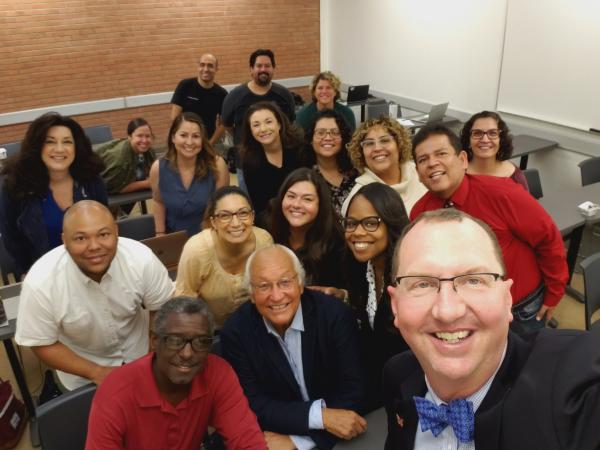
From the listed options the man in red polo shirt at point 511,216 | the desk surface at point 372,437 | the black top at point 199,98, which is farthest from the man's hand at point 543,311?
the black top at point 199,98

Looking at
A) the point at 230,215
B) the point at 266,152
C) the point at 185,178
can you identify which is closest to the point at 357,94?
the point at 266,152

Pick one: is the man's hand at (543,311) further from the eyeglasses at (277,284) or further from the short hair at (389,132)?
the eyeglasses at (277,284)

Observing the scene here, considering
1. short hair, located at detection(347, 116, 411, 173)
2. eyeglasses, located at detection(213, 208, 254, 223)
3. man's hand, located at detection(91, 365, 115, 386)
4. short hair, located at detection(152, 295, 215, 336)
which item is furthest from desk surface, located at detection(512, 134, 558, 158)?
man's hand, located at detection(91, 365, 115, 386)

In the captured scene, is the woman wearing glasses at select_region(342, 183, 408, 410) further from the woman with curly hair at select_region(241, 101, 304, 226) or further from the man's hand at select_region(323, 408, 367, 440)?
the woman with curly hair at select_region(241, 101, 304, 226)

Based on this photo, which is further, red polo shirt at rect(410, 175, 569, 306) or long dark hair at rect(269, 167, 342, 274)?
long dark hair at rect(269, 167, 342, 274)

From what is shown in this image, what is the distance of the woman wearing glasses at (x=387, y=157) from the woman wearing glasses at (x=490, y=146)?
1.77 feet

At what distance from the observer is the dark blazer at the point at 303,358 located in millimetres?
2023

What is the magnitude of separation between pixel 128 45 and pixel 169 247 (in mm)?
5501

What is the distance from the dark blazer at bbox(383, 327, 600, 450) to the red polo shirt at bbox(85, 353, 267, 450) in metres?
1.09

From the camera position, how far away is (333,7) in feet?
28.0

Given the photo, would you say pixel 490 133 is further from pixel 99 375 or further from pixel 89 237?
pixel 99 375

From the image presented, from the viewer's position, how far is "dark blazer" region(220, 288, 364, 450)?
2.02m

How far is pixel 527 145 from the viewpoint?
5.16 m

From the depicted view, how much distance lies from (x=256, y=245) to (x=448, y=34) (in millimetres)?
5071
